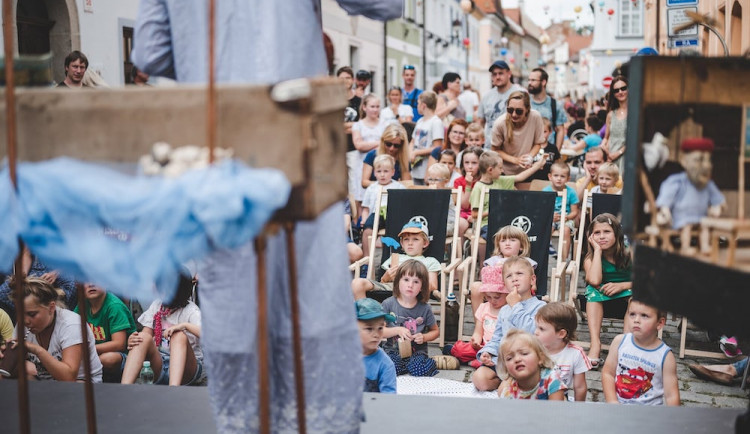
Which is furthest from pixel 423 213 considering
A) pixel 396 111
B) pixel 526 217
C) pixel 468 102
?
pixel 468 102

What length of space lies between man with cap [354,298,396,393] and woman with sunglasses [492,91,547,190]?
148 inches

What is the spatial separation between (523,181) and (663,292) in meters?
5.75

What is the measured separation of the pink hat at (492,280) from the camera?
5491mm

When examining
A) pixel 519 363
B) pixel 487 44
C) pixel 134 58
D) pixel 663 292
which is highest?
pixel 487 44

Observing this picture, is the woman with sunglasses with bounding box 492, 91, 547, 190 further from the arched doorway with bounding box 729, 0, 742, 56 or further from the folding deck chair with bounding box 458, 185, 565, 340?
the arched doorway with bounding box 729, 0, 742, 56

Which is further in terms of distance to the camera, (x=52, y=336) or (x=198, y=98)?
(x=52, y=336)

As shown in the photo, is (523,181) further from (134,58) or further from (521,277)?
(134,58)

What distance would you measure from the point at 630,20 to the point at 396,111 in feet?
123

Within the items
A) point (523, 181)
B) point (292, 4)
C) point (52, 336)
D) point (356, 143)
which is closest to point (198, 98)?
point (292, 4)

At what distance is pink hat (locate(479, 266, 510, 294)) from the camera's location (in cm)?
549

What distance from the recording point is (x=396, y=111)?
11.5m

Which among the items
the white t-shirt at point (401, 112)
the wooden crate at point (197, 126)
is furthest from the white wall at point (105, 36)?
the wooden crate at point (197, 126)

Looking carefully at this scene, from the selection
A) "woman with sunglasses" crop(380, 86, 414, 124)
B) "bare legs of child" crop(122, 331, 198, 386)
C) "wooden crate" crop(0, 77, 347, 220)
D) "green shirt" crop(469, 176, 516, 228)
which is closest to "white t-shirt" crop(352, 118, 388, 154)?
"woman with sunglasses" crop(380, 86, 414, 124)

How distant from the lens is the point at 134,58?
2268mm
